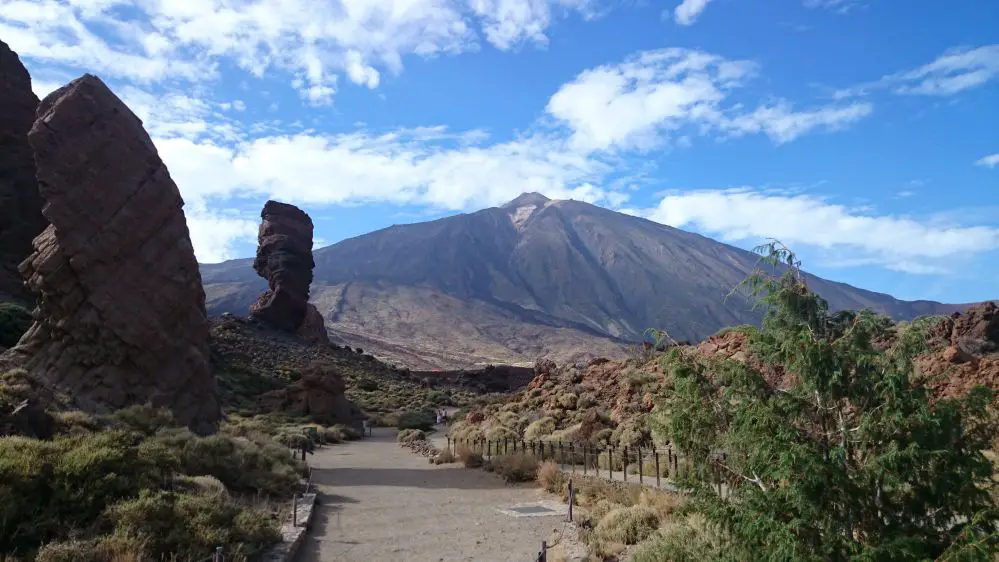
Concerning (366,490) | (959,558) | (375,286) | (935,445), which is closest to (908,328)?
(935,445)

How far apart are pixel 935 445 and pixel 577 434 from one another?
18116mm

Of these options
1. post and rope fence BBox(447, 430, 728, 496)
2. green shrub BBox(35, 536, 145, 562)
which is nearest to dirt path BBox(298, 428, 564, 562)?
post and rope fence BBox(447, 430, 728, 496)

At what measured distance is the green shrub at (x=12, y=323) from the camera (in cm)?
2653

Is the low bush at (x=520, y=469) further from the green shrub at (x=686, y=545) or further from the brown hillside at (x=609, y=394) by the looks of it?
the green shrub at (x=686, y=545)

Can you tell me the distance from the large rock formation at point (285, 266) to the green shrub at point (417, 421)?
30.6m

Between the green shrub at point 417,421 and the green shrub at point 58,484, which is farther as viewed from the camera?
the green shrub at point 417,421

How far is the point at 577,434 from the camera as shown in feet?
73.2

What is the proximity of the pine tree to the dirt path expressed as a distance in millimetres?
5922

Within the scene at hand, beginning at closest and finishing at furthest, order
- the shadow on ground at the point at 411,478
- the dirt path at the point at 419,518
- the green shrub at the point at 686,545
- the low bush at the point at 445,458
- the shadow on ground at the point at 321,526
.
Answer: the green shrub at the point at 686,545 → the shadow on ground at the point at 321,526 → the dirt path at the point at 419,518 → the shadow on ground at the point at 411,478 → the low bush at the point at 445,458

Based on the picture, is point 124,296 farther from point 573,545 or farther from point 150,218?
point 573,545

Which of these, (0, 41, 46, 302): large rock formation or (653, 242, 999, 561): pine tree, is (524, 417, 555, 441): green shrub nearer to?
(653, 242, 999, 561): pine tree

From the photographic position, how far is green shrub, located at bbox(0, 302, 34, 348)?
26.5m

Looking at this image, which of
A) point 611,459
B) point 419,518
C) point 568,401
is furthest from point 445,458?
point 419,518

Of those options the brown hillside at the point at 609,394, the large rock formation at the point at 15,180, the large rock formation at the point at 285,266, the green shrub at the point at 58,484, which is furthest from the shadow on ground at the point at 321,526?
the large rock formation at the point at 285,266
